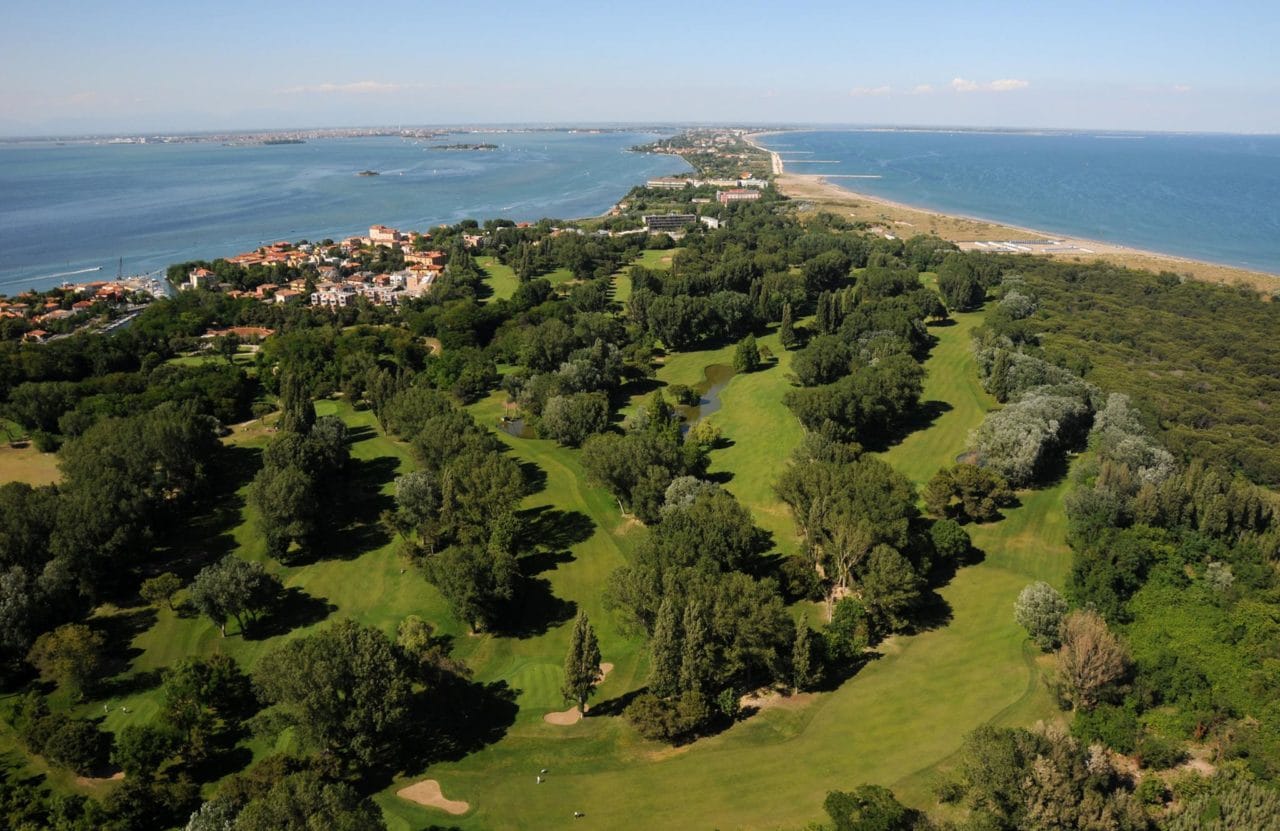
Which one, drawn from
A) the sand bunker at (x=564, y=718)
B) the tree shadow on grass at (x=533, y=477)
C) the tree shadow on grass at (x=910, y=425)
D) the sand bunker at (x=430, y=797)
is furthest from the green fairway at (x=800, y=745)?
the tree shadow on grass at (x=910, y=425)

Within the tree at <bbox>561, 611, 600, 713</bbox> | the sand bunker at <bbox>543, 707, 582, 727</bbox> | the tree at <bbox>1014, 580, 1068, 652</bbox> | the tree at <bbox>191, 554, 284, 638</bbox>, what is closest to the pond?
the tree at <bbox>1014, 580, 1068, 652</bbox>

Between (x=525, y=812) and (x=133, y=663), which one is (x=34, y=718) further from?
(x=525, y=812)

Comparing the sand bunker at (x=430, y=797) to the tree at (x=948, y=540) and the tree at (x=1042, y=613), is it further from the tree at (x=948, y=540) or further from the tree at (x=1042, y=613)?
the tree at (x=948, y=540)

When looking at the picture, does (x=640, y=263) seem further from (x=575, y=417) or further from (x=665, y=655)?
(x=665, y=655)

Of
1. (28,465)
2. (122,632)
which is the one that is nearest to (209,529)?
(122,632)

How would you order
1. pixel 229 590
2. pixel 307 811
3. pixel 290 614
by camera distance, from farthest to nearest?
pixel 290 614 → pixel 229 590 → pixel 307 811

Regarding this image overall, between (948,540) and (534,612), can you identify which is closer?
(534,612)
